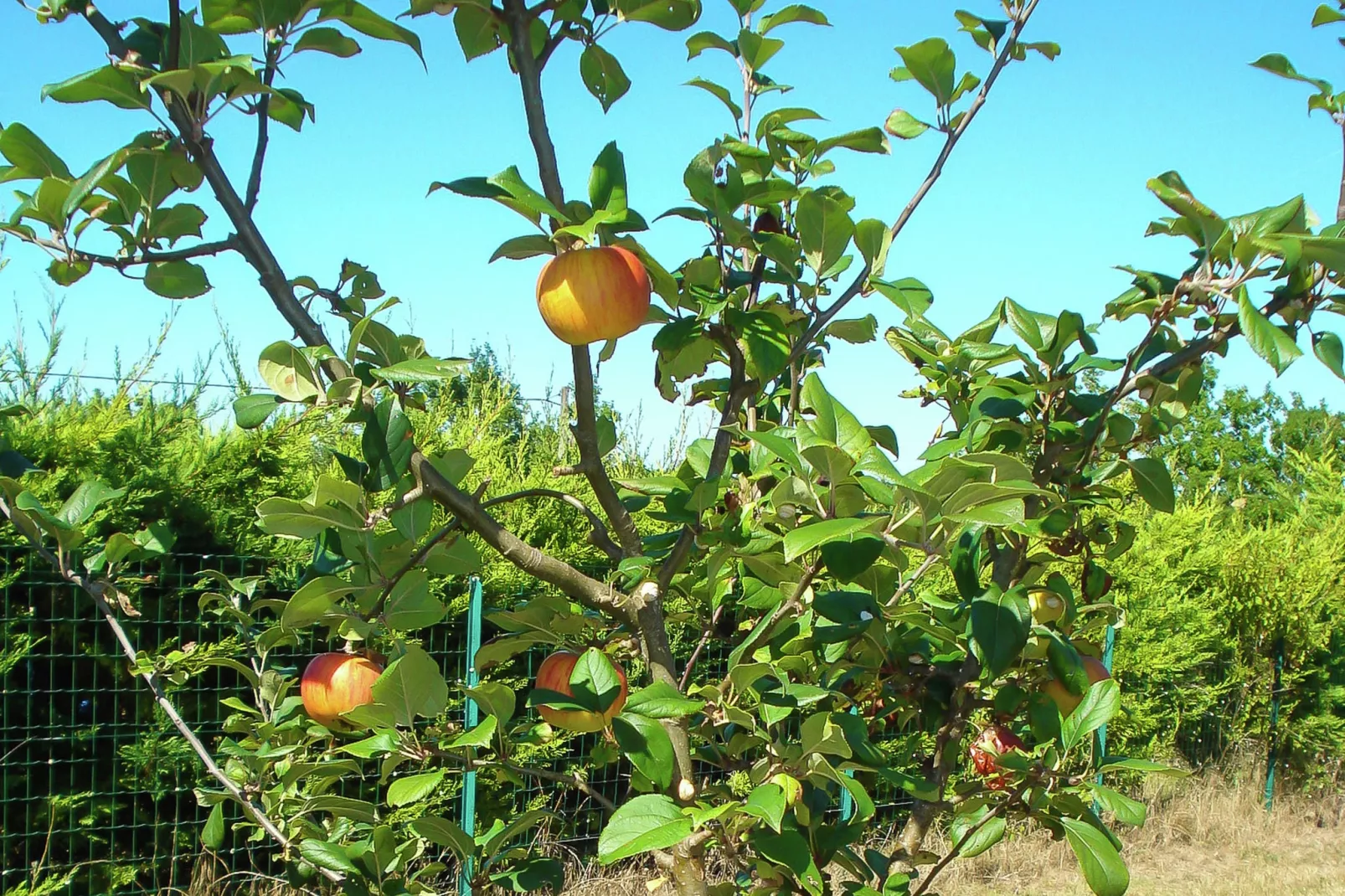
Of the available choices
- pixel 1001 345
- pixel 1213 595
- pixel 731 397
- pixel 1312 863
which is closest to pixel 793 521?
pixel 731 397

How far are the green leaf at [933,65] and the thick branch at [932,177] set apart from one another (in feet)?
0.14

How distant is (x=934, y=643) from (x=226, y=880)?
9.94 ft

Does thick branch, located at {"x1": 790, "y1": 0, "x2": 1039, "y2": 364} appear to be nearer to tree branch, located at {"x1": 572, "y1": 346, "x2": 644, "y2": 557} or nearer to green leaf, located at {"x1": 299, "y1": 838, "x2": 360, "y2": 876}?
tree branch, located at {"x1": 572, "y1": 346, "x2": 644, "y2": 557}

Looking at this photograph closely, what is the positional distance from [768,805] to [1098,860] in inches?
17.7

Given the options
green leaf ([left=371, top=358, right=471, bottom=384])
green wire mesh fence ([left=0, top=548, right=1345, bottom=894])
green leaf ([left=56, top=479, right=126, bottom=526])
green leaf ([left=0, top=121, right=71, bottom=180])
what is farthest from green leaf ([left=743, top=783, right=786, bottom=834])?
green wire mesh fence ([left=0, top=548, right=1345, bottom=894])

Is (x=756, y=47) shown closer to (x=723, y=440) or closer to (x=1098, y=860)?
(x=723, y=440)

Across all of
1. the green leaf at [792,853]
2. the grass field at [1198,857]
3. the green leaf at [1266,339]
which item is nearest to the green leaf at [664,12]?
the green leaf at [1266,339]

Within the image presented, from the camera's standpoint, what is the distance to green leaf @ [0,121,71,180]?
1094 millimetres

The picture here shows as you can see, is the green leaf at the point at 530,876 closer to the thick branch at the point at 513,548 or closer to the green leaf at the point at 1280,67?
the thick branch at the point at 513,548

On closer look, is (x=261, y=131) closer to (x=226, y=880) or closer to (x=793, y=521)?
(x=793, y=521)

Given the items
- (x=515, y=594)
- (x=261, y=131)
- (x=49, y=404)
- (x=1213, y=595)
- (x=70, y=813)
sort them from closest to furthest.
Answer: (x=261, y=131) < (x=70, y=813) < (x=49, y=404) < (x=515, y=594) < (x=1213, y=595)

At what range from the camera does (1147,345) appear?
4.68 feet

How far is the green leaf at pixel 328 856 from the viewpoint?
1.42 m

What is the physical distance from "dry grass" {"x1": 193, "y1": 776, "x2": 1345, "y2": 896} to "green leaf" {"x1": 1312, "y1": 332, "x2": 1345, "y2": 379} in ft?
10.7
